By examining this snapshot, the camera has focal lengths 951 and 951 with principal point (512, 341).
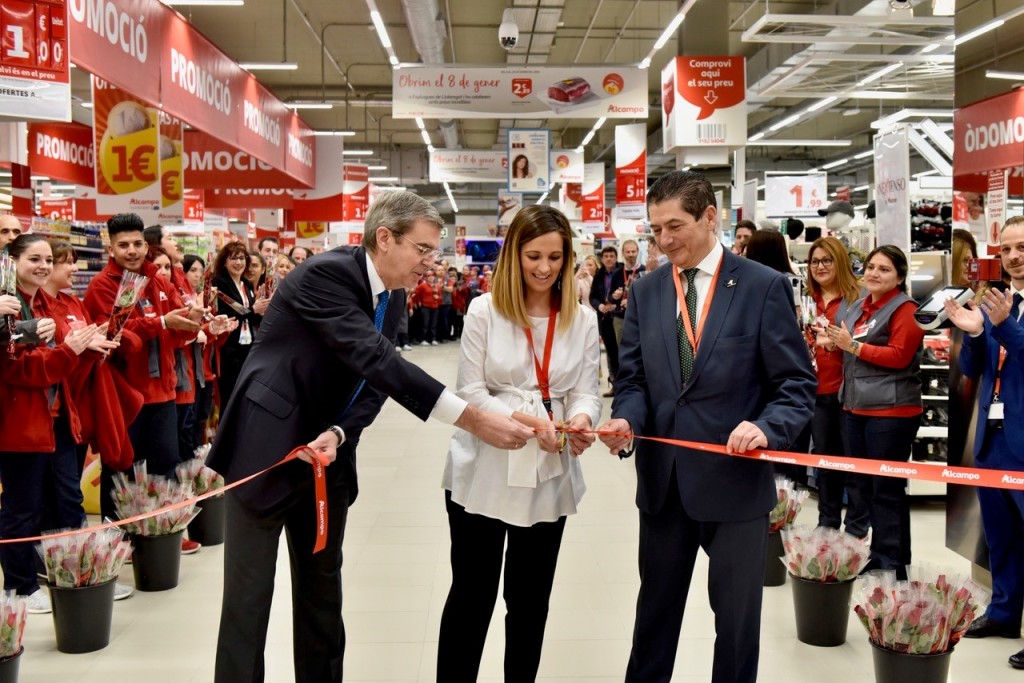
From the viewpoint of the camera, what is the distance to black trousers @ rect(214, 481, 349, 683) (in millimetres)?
2613

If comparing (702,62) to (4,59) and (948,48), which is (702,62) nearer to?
(948,48)

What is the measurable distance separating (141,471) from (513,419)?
8.62 ft

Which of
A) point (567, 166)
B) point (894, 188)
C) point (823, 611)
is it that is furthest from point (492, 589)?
point (567, 166)

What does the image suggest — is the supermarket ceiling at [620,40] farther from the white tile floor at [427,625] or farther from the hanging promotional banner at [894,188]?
the white tile floor at [427,625]

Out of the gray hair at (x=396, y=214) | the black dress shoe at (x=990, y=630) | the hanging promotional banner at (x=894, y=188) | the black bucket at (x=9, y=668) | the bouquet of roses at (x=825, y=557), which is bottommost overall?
the black dress shoe at (x=990, y=630)

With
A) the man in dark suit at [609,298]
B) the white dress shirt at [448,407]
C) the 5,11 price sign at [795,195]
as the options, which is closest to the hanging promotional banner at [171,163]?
the man in dark suit at [609,298]

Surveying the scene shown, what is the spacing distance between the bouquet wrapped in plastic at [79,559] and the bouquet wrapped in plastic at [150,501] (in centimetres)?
59

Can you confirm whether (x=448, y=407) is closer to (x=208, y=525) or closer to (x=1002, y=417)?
(x=1002, y=417)

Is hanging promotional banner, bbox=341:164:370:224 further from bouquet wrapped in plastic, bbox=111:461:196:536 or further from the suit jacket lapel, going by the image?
the suit jacket lapel

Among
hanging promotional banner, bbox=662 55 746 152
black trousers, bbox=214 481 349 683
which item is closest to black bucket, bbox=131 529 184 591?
black trousers, bbox=214 481 349 683

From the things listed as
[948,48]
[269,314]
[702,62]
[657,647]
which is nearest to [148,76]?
[269,314]

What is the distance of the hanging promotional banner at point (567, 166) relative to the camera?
18.5 m

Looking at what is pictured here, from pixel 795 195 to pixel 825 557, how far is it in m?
16.8

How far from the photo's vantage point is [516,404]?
2678 mm
